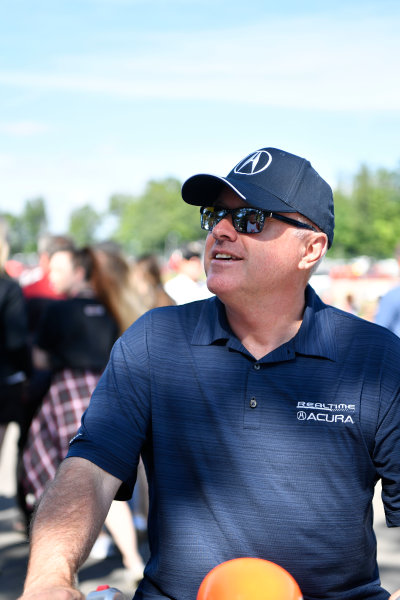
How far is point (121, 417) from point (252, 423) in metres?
0.32

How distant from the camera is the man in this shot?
204cm

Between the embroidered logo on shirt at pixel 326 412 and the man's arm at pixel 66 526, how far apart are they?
486 mm

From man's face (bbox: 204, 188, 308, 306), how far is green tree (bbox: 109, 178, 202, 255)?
396ft

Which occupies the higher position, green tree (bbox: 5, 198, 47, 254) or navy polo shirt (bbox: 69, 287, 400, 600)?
navy polo shirt (bbox: 69, 287, 400, 600)

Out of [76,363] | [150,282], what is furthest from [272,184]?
[150,282]

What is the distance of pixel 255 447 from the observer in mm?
2080

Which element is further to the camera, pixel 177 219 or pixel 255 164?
pixel 177 219

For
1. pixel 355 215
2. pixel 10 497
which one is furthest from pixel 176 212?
pixel 10 497

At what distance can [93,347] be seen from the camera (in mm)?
5168

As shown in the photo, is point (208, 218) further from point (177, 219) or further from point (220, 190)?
point (177, 219)

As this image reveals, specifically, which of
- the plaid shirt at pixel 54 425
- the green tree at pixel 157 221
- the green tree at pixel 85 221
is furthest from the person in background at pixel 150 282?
the green tree at pixel 85 221

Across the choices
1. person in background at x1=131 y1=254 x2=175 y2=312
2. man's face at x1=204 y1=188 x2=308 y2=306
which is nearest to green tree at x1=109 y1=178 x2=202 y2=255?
person in background at x1=131 y1=254 x2=175 y2=312

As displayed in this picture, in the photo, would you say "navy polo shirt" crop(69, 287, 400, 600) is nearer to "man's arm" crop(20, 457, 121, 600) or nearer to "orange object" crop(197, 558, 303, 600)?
"man's arm" crop(20, 457, 121, 600)

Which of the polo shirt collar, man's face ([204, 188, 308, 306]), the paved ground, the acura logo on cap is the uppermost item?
the acura logo on cap
